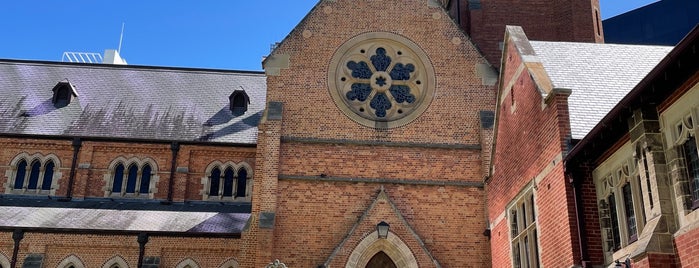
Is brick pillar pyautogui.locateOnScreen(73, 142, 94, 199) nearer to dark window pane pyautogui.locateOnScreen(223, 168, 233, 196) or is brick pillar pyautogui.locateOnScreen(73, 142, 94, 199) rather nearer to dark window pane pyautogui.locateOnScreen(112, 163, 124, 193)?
dark window pane pyautogui.locateOnScreen(112, 163, 124, 193)

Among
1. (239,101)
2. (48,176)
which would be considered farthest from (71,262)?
(239,101)

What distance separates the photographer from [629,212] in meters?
10.9

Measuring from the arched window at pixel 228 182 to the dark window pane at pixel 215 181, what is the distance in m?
0.22

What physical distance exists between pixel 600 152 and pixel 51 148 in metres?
19.9

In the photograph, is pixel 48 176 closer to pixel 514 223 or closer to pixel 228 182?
pixel 228 182

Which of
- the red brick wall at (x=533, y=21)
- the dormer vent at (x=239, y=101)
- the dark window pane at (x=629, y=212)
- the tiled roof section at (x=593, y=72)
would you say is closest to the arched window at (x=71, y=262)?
the dormer vent at (x=239, y=101)

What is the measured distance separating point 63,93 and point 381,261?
15.6 m

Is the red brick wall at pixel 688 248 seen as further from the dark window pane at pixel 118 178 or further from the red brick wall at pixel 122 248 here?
the dark window pane at pixel 118 178

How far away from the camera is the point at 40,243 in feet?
68.4

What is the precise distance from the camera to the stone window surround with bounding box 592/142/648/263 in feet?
34.2

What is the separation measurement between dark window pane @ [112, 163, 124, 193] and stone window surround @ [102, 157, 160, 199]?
0.34ft

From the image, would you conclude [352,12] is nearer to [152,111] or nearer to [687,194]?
[152,111]

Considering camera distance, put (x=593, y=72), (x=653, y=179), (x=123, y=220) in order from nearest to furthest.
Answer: (x=653, y=179)
(x=593, y=72)
(x=123, y=220)

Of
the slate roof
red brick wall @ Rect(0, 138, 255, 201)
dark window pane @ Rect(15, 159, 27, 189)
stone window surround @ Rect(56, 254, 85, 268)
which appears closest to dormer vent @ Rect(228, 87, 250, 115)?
red brick wall @ Rect(0, 138, 255, 201)
